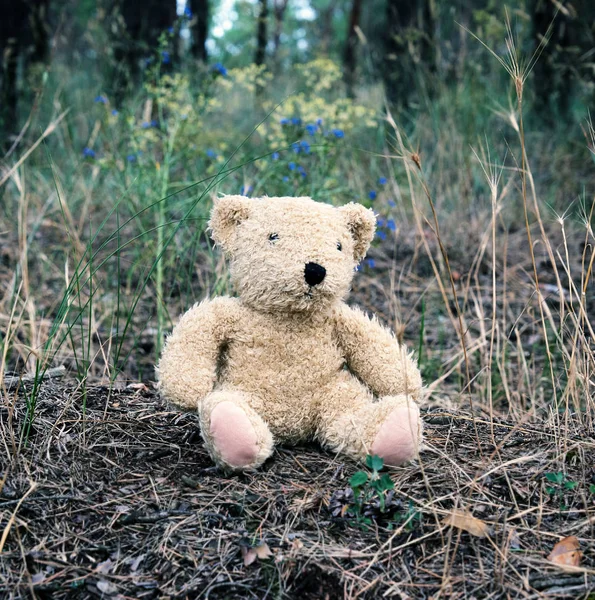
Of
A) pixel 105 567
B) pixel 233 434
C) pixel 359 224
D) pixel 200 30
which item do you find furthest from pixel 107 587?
pixel 200 30

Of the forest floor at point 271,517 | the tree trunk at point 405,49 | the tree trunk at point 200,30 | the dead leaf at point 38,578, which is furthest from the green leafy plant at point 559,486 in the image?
the tree trunk at point 200,30

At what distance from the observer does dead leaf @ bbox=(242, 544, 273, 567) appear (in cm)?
115

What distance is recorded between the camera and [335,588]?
43.4 inches

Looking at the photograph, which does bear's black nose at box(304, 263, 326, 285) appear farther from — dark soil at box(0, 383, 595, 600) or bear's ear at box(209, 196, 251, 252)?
dark soil at box(0, 383, 595, 600)

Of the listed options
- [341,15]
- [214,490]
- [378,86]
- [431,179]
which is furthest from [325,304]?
[341,15]

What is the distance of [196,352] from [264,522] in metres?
0.42

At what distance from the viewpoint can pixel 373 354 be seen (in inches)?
60.3

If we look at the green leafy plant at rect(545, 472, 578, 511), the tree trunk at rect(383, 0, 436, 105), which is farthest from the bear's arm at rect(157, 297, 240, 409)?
the tree trunk at rect(383, 0, 436, 105)

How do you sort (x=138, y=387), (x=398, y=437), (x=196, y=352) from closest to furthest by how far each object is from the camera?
1. (x=398, y=437)
2. (x=196, y=352)
3. (x=138, y=387)

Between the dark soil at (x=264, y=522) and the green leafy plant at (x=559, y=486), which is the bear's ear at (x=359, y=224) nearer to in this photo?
the dark soil at (x=264, y=522)

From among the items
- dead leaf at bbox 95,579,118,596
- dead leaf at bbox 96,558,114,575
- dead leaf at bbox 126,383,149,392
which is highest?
dead leaf at bbox 95,579,118,596

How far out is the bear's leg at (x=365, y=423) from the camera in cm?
135

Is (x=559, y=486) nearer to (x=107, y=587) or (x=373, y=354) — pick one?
(x=373, y=354)

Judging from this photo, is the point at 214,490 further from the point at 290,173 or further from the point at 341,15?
the point at 341,15
